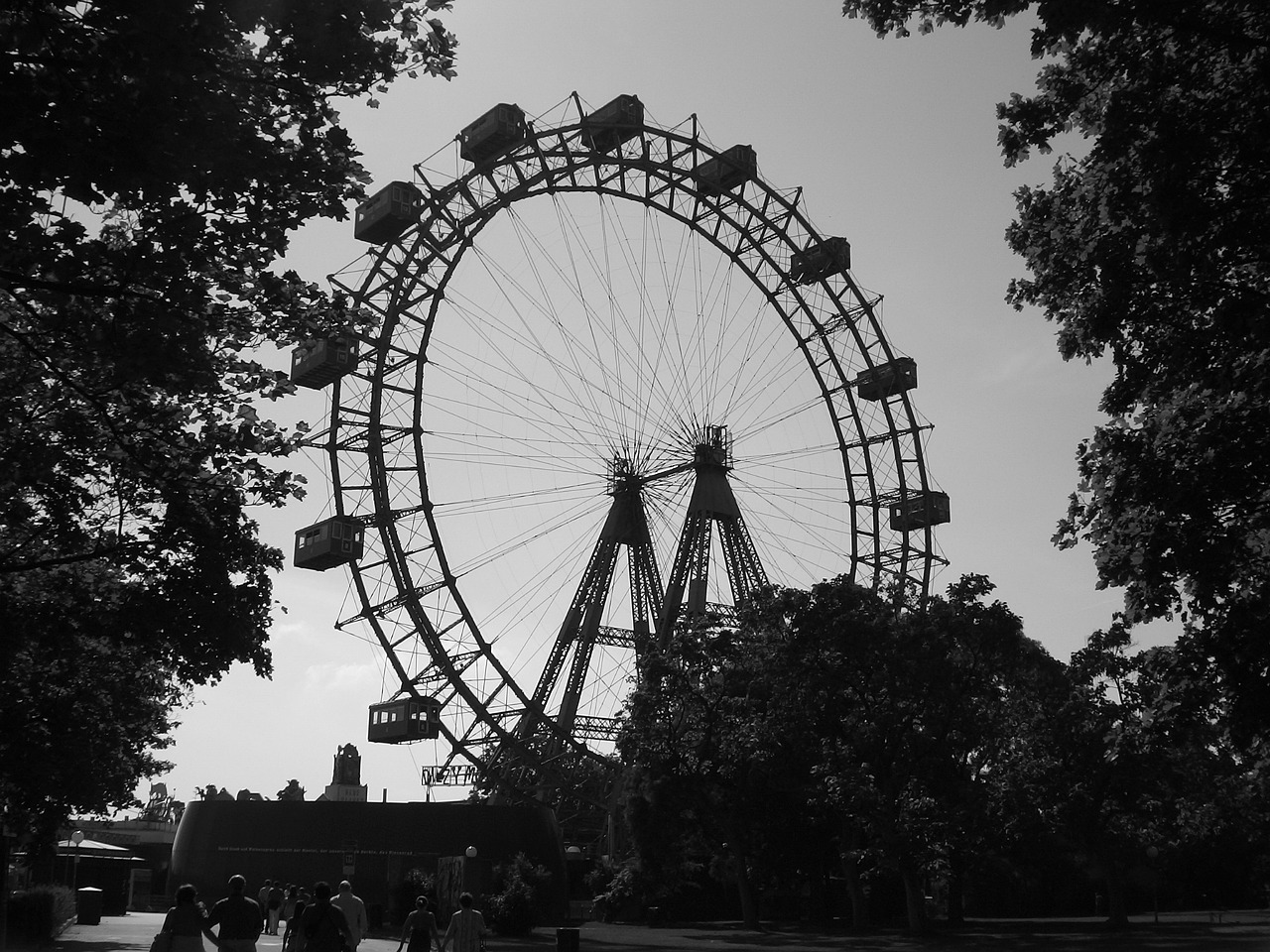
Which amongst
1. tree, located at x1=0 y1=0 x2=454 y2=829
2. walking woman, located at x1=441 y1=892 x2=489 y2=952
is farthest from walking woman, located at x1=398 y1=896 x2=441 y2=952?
tree, located at x1=0 y1=0 x2=454 y2=829

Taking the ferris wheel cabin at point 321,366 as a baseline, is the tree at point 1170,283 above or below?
below

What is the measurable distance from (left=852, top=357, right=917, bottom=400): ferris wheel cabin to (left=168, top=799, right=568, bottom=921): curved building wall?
845 inches

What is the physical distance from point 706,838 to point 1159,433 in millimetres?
28046

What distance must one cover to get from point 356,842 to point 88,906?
809 centimetres

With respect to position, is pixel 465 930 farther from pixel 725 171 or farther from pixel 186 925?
pixel 725 171

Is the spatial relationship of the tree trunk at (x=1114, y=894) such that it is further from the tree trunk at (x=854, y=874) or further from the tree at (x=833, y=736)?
the tree trunk at (x=854, y=874)

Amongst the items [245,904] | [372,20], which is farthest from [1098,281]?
[245,904]

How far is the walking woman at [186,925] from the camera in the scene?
38.2ft

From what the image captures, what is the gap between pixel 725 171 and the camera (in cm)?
4828

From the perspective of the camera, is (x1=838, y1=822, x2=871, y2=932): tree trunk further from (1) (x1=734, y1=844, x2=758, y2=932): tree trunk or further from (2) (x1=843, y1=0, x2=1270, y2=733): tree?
(2) (x1=843, y1=0, x2=1270, y2=733): tree

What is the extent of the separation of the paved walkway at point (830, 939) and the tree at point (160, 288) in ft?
32.6

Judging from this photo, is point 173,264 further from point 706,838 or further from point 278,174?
point 706,838

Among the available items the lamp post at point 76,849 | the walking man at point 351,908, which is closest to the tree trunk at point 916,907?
the walking man at point 351,908

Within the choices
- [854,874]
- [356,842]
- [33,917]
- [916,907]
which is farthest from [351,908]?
[356,842]
